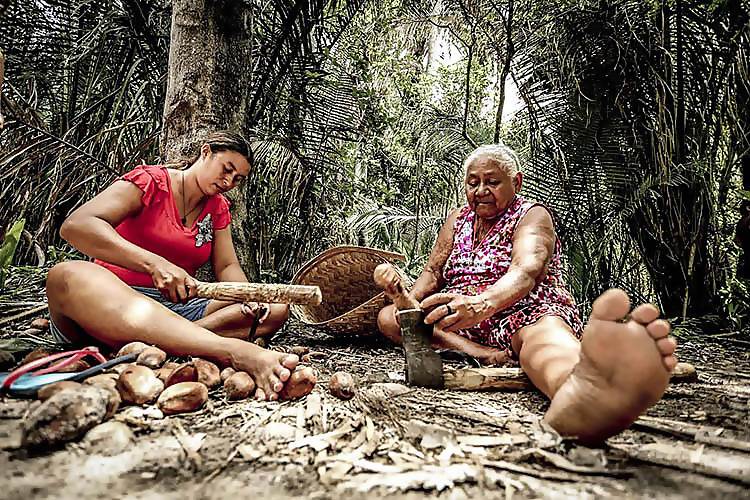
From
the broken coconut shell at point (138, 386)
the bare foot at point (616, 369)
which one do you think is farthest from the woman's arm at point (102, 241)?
the bare foot at point (616, 369)

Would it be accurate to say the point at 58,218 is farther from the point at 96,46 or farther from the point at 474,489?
the point at 474,489

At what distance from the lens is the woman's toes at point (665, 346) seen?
920mm

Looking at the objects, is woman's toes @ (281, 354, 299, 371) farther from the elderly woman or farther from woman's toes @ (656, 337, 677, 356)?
woman's toes @ (656, 337, 677, 356)

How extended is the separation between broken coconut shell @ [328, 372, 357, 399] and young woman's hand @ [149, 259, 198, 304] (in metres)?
0.56

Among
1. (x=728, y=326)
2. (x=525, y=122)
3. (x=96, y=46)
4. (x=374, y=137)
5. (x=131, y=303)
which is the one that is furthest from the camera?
(x=374, y=137)

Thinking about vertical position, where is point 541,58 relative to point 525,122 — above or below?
above

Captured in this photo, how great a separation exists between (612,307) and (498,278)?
1.00m

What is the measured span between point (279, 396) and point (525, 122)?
3.34 m

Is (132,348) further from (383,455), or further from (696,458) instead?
(696,458)

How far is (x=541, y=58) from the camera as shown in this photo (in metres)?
3.61

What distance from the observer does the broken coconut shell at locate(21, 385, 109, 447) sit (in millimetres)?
940

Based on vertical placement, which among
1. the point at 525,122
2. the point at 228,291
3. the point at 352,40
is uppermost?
the point at 352,40

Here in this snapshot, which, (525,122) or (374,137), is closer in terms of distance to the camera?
(525,122)

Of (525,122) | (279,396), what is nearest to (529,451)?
(279,396)
